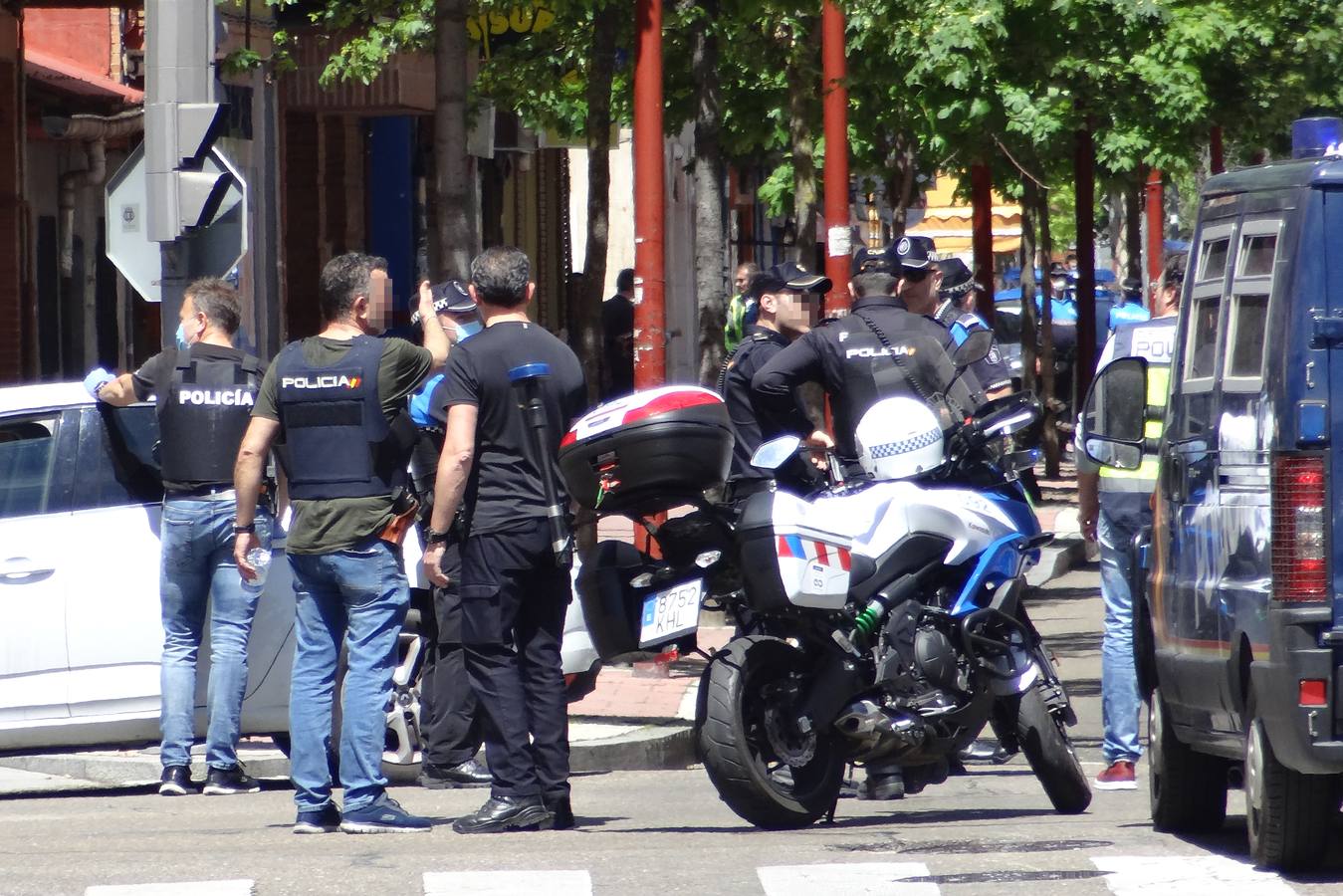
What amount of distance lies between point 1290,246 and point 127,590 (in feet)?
15.4

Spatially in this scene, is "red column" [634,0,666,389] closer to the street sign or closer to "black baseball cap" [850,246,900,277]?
the street sign

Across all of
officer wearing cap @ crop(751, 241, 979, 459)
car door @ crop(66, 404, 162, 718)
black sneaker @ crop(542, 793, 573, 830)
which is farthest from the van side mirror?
car door @ crop(66, 404, 162, 718)

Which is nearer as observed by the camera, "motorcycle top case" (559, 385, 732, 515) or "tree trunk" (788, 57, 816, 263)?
"motorcycle top case" (559, 385, 732, 515)

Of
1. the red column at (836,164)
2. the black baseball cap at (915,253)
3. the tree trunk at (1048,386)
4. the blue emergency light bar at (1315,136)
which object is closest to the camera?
the blue emergency light bar at (1315,136)

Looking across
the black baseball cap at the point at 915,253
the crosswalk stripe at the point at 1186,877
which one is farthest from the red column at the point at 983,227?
the crosswalk stripe at the point at 1186,877

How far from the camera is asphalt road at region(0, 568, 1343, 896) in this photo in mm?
6926

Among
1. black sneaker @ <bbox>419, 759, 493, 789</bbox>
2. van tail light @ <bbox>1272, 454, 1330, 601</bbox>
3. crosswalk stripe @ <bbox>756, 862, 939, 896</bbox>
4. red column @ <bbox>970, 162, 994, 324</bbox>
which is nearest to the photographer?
van tail light @ <bbox>1272, 454, 1330, 601</bbox>

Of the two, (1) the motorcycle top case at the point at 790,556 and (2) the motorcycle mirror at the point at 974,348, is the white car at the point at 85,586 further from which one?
(2) the motorcycle mirror at the point at 974,348

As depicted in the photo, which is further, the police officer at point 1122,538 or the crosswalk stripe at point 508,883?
the police officer at point 1122,538

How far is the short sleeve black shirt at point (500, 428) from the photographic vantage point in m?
8.16

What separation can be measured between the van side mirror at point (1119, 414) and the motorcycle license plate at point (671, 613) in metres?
1.33

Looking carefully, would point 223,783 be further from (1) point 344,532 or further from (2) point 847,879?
(2) point 847,879

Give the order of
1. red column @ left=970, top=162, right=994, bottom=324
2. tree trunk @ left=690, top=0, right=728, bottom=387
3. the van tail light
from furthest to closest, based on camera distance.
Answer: red column @ left=970, top=162, right=994, bottom=324, tree trunk @ left=690, top=0, right=728, bottom=387, the van tail light

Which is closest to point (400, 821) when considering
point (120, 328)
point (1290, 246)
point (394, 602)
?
point (394, 602)
